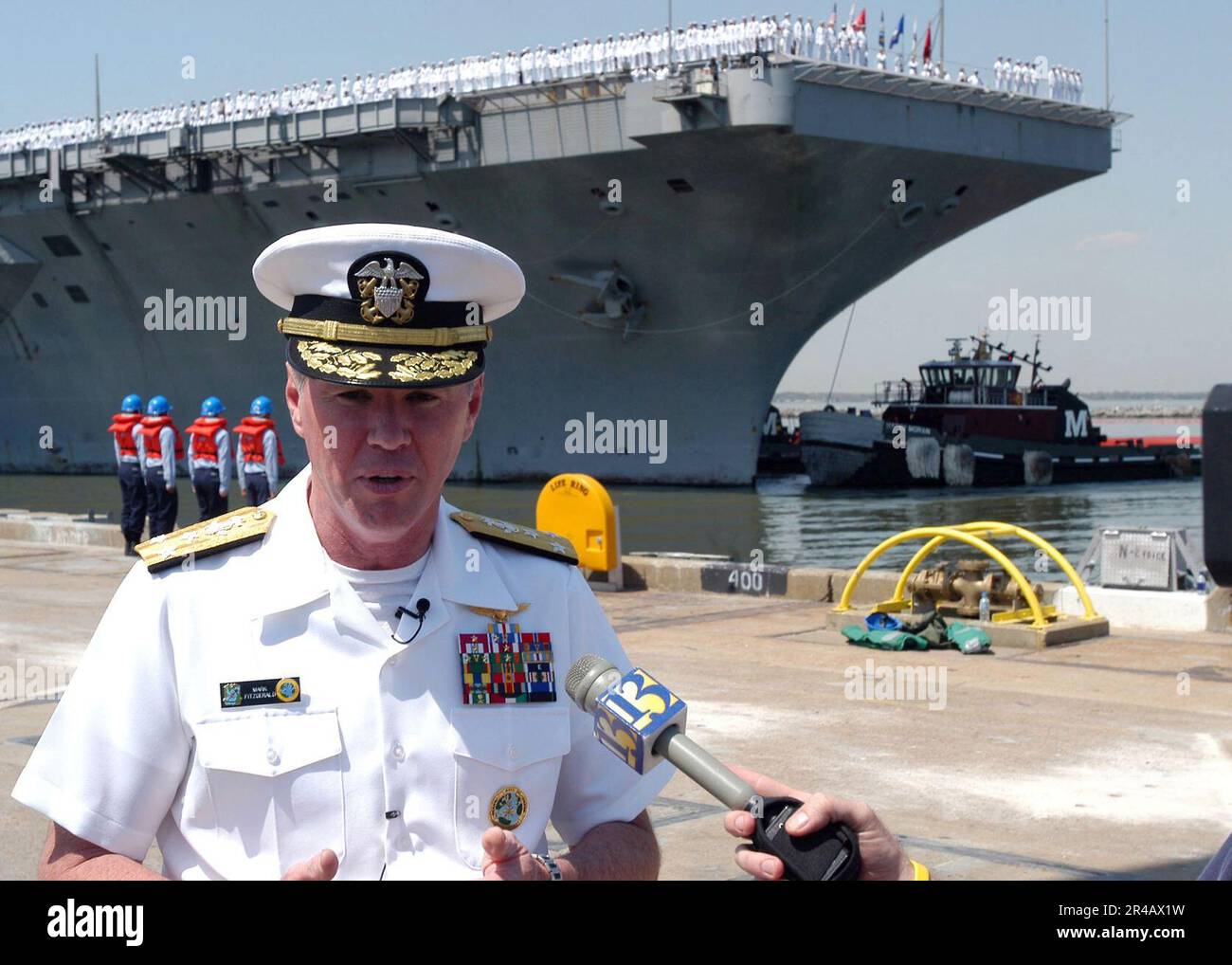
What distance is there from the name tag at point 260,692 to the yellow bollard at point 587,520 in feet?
33.7

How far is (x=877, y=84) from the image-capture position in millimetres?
26125

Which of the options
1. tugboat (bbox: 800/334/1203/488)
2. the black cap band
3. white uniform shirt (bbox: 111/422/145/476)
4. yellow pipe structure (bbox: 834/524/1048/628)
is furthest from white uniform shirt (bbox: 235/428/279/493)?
tugboat (bbox: 800/334/1203/488)

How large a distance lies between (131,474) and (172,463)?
65 cm

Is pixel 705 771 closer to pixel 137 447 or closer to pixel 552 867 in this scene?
pixel 552 867

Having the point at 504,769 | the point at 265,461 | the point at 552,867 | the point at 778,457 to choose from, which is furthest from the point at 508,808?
the point at 778,457

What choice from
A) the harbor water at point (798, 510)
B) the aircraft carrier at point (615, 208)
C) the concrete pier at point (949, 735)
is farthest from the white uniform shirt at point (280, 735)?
the aircraft carrier at point (615, 208)

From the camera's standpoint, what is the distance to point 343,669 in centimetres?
204

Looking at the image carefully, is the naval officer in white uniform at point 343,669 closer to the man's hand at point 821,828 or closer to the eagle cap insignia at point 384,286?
the eagle cap insignia at point 384,286

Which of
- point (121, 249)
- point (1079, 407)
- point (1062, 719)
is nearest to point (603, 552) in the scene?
point (1062, 719)

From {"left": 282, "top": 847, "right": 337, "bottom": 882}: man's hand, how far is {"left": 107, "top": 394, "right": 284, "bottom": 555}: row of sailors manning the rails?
1453 cm

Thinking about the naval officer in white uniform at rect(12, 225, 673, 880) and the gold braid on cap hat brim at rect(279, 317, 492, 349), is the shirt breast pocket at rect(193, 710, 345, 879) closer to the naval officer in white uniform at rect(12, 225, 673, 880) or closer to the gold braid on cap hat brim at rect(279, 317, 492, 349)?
the naval officer in white uniform at rect(12, 225, 673, 880)

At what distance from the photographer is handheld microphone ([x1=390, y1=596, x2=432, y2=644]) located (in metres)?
2.04
